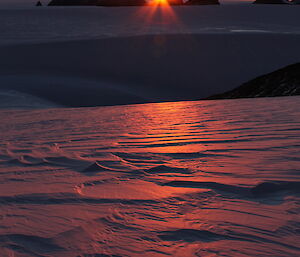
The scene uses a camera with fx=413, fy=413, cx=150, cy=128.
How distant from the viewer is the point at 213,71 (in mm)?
20812

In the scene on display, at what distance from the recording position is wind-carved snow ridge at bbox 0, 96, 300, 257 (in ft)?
5.68

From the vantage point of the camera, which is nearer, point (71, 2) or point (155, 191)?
point (155, 191)

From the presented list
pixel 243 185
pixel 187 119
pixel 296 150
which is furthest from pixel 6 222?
pixel 187 119

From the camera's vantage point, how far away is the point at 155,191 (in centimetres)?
235

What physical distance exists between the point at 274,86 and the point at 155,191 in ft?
32.8

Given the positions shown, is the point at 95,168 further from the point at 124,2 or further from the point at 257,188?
the point at 124,2

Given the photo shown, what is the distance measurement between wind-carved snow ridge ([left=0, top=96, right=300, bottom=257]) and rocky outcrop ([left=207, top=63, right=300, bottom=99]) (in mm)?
6978

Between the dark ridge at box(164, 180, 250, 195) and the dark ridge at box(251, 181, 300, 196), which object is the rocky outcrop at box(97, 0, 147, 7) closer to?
the dark ridge at box(164, 180, 250, 195)

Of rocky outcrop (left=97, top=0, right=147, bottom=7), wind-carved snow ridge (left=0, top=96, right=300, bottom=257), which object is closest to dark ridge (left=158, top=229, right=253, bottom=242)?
wind-carved snow ridge (left=0, top=96, right=300, bottom=257)

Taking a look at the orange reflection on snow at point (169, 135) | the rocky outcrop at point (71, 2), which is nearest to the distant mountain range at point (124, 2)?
the rocky outcrop at point (71, 2)

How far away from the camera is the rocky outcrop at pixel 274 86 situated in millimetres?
11023

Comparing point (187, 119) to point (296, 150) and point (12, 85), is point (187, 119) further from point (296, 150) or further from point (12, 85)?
point (12, 85)

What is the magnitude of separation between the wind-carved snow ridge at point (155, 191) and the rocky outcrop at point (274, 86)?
698 cm

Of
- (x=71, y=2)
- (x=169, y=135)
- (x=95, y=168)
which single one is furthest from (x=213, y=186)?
(x=71, y=2)
